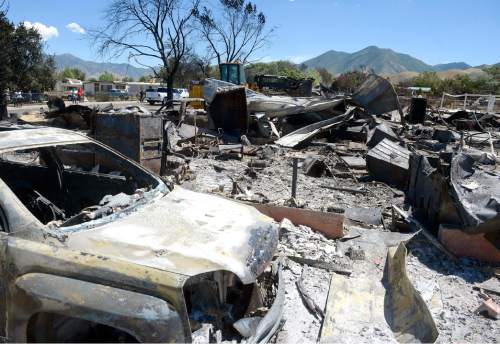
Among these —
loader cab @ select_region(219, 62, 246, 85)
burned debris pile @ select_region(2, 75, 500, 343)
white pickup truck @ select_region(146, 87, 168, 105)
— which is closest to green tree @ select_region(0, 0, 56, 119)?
white pickup truck @ select_region(146, 87, 168, 105)

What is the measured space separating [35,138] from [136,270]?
163cm

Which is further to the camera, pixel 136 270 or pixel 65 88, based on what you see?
pixel 65 88

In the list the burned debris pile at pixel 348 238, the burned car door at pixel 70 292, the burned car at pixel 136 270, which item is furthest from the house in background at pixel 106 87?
the burned car door at pixel 70 292

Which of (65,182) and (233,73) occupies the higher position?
(233,73)

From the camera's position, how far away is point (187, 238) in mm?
2688

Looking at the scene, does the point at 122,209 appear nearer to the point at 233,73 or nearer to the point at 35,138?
the point at 35,138

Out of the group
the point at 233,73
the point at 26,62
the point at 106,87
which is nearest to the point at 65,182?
the point at 233,73

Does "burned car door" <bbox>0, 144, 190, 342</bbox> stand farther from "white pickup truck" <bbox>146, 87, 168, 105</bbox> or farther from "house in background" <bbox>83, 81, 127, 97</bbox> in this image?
"house in background" <bbox>83, 81, 127, 97</bbox>

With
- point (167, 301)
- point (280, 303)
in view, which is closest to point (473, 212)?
point (280, 303)

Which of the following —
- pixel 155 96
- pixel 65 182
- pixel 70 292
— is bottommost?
pixel 70 292

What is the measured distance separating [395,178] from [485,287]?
4444 mm

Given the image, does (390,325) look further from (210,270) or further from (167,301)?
(167,301)

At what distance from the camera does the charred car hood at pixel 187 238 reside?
7.80 ft

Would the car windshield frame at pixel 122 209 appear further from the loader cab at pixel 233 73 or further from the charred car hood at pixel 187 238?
the loader cab at pixel 233 73
